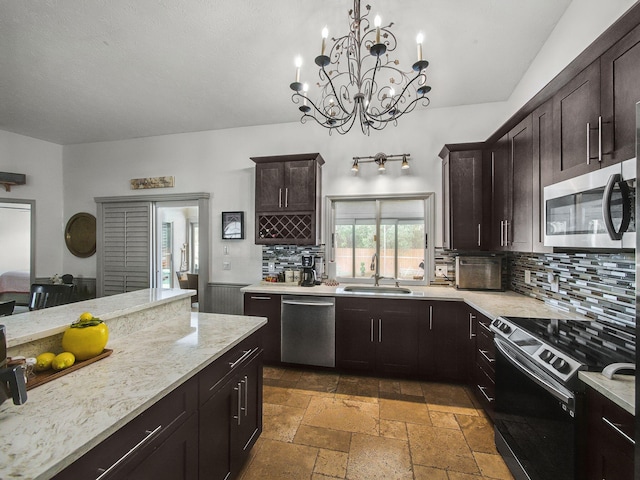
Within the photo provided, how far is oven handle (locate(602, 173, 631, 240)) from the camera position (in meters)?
1.18

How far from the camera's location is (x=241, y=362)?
1.64 meters

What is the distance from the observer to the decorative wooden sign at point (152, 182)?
4.04 m

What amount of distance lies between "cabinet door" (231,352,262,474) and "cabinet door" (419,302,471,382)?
1.72m

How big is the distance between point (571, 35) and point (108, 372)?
11.4 ft

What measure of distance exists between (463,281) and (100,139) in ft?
18.1

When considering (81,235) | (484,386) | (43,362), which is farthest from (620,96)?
(81,235)

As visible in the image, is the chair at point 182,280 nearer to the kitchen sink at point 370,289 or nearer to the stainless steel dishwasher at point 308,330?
the stainless steel dishwasher at point 308,330

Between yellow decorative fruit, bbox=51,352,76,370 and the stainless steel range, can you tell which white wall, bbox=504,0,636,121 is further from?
yellow decorative fruit, bbox=51,352,76,370

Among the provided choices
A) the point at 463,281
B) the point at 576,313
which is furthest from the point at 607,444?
the point at 463,281

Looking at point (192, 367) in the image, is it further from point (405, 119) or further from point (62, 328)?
point (405, 119)

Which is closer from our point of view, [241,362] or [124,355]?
[124,355]

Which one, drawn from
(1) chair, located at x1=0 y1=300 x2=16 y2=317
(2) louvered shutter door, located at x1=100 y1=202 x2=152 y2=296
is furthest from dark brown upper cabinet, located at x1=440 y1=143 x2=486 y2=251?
(1) chair, located at x1=0 y1=300 x2=16 y2=317

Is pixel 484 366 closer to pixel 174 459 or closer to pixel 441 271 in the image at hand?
pixel 441 271

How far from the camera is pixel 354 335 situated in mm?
2928
